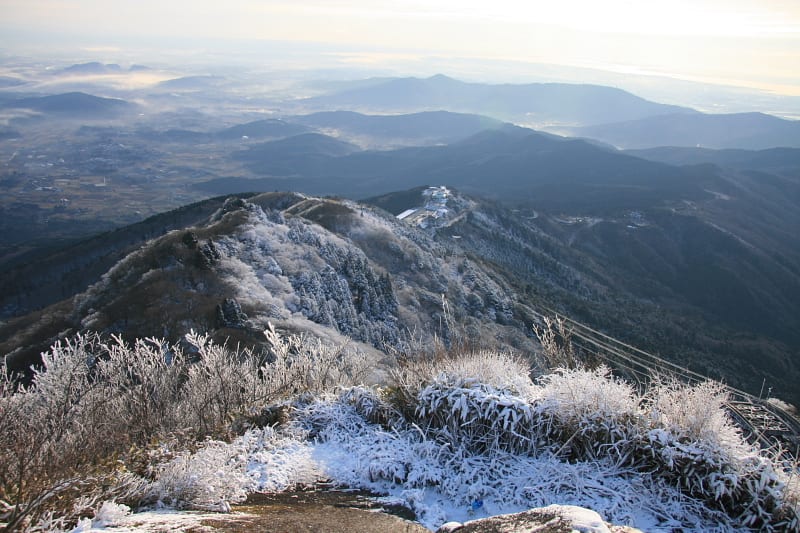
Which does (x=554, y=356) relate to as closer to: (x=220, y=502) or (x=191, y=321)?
(x=220, y=502)

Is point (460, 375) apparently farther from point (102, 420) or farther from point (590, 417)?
point (102, 420)

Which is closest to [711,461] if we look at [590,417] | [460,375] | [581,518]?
[590,417]

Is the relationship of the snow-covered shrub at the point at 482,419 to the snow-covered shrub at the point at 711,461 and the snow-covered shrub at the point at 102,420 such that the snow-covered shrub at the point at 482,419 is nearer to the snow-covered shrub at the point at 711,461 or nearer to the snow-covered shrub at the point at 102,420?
the snow-covered shrub at the point at 711,461

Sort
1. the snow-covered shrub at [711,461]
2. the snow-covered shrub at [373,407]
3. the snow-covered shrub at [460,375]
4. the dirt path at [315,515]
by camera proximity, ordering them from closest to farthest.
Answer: the dirt path at [315,515]
the snow-covered shrub at [711,461]
the snow-covered shrub at [460,375]
the snow-covered shrub at [373,407]

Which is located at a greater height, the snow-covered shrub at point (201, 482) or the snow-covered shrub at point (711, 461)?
the snow-covered shrub at point (711, 461)

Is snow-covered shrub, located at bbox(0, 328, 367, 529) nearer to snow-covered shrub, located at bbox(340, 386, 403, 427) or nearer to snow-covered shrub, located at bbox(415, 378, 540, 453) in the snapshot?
snow-covered shrub, located at bbox(340, 386, 403, 427)

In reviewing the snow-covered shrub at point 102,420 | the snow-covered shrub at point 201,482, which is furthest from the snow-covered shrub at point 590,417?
the snow-covered shrub at point 102,420

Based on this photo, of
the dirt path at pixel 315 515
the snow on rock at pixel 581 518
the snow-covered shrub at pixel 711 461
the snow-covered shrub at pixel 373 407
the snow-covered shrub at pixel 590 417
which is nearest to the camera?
the snow on rock at pixel 581 518

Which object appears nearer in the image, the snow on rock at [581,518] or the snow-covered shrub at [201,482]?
the snow on rock at [581,518]

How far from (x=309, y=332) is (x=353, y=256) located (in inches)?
882

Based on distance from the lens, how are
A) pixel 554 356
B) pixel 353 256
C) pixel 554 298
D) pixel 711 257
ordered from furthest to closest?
pixel 711 257, pixel 554 298, pixel 353 256, pixel 554 356

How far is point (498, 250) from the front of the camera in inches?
4658

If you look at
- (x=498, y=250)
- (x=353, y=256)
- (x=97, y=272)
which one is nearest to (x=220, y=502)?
(x=353, y=256)

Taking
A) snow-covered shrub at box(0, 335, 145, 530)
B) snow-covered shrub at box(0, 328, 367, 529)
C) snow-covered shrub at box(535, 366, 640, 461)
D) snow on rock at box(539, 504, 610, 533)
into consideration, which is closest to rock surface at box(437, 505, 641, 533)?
snow on rock at box(539, 504, 610, 533)
